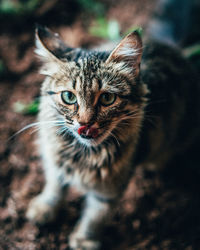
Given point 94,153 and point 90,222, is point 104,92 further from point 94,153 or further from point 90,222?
point 90,222

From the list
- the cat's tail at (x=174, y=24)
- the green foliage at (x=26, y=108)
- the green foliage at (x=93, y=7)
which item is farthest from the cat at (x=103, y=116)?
the green foliage at (x=93, y=7)

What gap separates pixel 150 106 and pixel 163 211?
35.5 inches

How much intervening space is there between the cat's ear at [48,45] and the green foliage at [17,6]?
1516 millimetres

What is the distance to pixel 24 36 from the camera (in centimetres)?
258

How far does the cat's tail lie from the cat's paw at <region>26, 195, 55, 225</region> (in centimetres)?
209

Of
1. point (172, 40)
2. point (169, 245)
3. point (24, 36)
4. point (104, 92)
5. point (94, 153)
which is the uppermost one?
point (172, 40)

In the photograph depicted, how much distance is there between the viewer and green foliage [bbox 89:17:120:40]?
8.39 feet

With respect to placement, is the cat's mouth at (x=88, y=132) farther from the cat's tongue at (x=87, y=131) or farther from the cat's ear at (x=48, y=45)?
the cat's ear at (x=48, y=45)

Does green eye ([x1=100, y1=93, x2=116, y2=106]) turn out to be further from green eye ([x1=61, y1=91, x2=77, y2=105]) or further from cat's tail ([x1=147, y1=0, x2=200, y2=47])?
cat's tail ([x1=147, y1=0, x2=200, y2=47])

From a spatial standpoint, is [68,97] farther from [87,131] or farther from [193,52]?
[193,52]

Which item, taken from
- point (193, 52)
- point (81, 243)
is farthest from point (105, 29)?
point (81, 243)

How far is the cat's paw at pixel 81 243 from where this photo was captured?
5.40 feet

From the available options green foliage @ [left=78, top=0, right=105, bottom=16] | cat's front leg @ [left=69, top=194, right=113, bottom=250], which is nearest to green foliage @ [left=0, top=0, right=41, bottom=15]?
green foliage @ [left=78, top=0, right=105, bottom=16]

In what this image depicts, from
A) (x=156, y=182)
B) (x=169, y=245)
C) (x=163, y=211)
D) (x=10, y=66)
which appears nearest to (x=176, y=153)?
(x=156, y=182)
